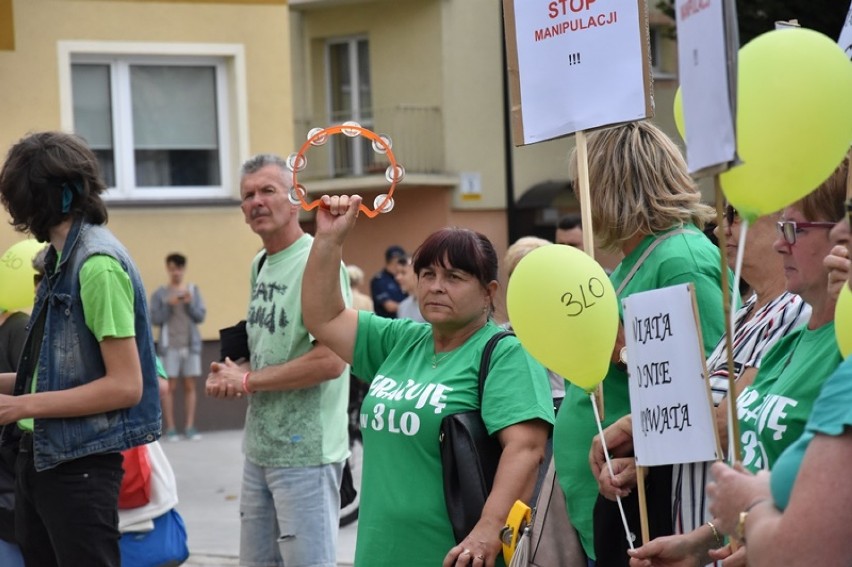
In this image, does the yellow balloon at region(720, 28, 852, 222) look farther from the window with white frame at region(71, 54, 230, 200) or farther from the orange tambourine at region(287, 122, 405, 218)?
the window with white frame at region(71, 54, 230, 200)

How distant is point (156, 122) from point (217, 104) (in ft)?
2.27

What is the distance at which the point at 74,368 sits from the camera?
4.36m

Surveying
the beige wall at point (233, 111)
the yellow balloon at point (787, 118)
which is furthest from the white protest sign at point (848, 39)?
the beige wall at point (233, 111)

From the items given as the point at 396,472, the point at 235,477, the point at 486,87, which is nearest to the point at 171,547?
the point at 396,472

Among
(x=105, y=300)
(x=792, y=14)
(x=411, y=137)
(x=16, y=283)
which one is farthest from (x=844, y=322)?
(x=411, y=137)

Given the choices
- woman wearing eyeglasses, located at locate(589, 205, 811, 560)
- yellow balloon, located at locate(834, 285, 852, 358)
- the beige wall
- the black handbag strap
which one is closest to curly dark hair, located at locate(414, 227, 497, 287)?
the black handbag strap

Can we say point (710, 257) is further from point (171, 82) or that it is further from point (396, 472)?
point (171, 82)

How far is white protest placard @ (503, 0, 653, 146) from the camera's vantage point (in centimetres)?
366

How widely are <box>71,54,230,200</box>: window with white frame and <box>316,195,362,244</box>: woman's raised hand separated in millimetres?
11061

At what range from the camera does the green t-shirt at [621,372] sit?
3.56m

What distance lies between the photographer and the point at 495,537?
12.0ft

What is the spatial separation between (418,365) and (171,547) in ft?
5.15

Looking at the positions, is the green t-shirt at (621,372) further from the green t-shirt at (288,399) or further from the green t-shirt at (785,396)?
the green t-shirt at (288,399)

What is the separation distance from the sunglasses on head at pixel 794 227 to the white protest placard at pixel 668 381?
0.27m
